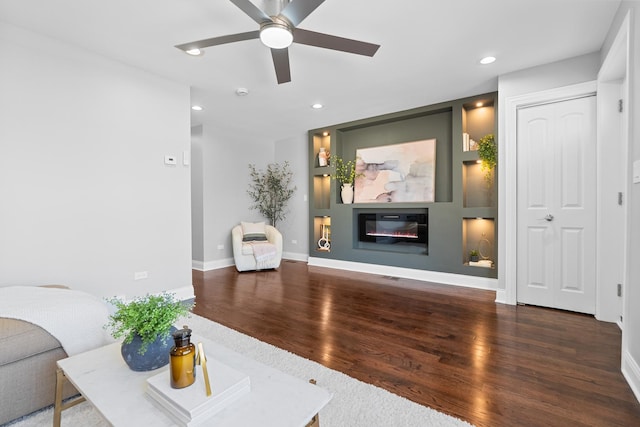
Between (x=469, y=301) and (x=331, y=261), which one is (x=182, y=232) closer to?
(x=331, y=261)

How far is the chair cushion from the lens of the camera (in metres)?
5.46

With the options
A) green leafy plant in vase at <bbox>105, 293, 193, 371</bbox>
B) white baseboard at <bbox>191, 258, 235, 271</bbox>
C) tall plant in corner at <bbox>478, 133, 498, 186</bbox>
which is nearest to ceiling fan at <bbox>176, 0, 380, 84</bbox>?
green leafy plant in vase at <bbox>105, 293, 193, 371</bbox>

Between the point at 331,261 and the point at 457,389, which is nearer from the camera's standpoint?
A: the point at 457,389

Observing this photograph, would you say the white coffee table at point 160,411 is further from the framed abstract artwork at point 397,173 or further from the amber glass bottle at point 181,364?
the framed abstract artwork at point 397,173

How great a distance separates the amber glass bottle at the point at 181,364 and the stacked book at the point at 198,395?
0.07 ft

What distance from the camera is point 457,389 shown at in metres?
1.75

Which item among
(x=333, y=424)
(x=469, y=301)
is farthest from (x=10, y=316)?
(x=469, y=301)

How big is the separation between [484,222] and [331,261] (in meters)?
2.60

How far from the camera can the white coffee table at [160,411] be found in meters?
0.94

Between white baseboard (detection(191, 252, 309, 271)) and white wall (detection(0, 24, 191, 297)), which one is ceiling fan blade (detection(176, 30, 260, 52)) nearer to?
white wall (detection(0, 24, 191, 297))

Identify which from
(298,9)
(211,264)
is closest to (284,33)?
(298,9)

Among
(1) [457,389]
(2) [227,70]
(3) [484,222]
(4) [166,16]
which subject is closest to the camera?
(1) [457,389]

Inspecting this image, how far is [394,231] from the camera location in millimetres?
4941

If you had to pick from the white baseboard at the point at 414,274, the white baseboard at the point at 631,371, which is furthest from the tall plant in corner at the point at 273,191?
the white baseboard at the point at 631,371
